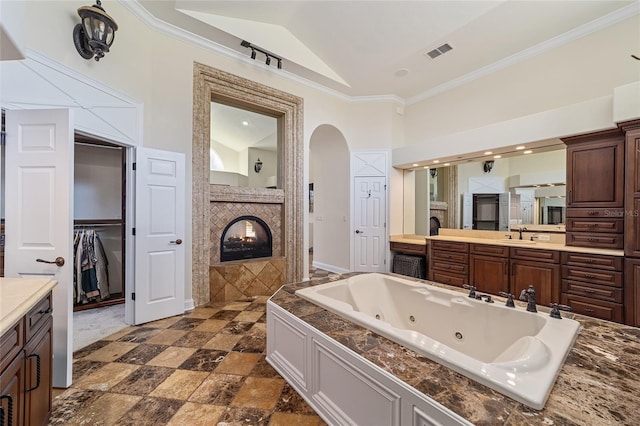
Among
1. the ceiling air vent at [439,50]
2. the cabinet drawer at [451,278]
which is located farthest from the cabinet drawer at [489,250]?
the ceiling air vent at [439,50]

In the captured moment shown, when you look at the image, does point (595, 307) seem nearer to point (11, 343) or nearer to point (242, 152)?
point (11, 343)

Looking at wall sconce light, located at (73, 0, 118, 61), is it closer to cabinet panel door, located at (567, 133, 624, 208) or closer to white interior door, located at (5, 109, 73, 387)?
white interior door, located at (5, 109, 73, 387)

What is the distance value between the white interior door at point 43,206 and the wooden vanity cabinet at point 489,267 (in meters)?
4.38

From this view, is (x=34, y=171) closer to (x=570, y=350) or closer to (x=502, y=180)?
(x=570, y=350)

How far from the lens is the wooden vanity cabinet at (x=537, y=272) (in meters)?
2.89

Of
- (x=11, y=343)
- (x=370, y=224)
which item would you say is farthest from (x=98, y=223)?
(x=370, y=224)

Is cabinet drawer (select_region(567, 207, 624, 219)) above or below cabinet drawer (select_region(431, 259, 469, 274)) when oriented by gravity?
above

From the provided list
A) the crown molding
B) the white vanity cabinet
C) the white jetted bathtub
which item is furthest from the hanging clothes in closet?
the crown molding

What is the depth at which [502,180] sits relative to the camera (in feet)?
13.2

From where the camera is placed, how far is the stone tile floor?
5.16ft

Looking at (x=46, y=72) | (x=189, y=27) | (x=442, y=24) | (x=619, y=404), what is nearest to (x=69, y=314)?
(x=46, y=72)

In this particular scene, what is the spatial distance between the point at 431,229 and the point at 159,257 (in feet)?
14.5

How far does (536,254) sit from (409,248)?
180 centimetres

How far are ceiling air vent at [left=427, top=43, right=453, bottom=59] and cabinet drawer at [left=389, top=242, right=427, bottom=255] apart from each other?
2925 millimetres
